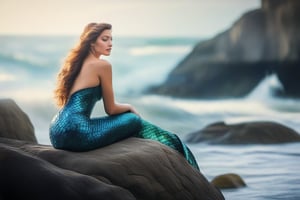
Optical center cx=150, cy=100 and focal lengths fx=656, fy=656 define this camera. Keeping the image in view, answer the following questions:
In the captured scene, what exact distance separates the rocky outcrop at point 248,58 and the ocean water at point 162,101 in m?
0.12

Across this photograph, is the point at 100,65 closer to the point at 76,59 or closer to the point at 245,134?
the point at 76,59

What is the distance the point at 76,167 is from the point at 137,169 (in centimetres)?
35

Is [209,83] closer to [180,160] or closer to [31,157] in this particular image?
[180,160]

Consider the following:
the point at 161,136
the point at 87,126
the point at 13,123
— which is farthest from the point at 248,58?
the point at 87,126

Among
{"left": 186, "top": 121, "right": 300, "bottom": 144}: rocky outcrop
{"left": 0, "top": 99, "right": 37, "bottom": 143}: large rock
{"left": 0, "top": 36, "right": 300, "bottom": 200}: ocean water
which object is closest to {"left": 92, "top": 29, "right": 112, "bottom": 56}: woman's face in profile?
{"left": 0, "top": 99, "right": 37, "bottom": 143}: large rock

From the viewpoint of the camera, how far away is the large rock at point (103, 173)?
10.5ft

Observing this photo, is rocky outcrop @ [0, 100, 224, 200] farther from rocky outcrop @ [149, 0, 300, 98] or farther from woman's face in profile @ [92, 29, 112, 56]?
rocky outcrop @ [149, 0, 300, 98]

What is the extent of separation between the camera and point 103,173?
11.3 ft

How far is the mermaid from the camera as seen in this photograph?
3.74 meters

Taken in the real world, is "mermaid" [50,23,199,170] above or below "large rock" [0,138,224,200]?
above

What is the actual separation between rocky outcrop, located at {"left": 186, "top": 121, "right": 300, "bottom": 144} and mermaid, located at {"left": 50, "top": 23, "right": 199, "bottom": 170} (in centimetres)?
286

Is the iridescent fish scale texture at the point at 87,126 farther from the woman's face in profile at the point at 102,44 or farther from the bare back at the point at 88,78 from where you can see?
the woman's face in profile at the point at 102,44

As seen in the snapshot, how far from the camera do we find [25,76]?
23.3 feet

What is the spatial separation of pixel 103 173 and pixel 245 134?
371 centimetres
